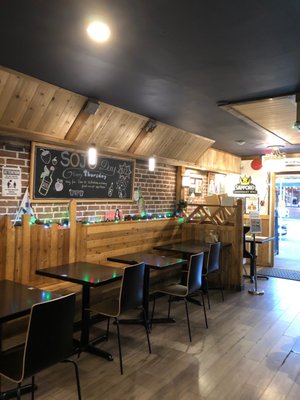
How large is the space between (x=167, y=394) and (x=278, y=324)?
2038 millimetres

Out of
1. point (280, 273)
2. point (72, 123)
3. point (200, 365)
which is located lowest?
point (200, 365)

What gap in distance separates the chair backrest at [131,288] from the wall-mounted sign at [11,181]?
4.67ft

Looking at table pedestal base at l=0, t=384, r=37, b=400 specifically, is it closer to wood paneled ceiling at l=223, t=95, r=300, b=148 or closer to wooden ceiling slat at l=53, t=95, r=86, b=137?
wooden ceiling slat at l=53, t=95, r=86, b=137

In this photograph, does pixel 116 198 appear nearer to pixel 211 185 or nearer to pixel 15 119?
pixel 15 119

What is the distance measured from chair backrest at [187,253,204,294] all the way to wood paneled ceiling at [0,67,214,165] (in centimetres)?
177

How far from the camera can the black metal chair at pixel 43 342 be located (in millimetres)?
1953

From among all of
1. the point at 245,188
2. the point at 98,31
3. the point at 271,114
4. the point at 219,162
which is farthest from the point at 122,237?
the point at 245,188

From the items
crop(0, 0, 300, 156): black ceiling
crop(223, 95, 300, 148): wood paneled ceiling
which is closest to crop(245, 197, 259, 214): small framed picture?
crop(223, 95, 300, 148): wood paneled ceiling

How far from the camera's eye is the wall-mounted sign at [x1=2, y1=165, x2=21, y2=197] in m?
3.42

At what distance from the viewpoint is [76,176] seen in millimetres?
4180

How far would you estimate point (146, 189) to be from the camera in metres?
5.46

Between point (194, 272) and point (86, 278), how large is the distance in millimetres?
1310

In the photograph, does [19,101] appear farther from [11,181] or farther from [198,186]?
[198,186]

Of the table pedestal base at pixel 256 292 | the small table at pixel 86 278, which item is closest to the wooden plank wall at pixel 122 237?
the small table at pixel 86 278
